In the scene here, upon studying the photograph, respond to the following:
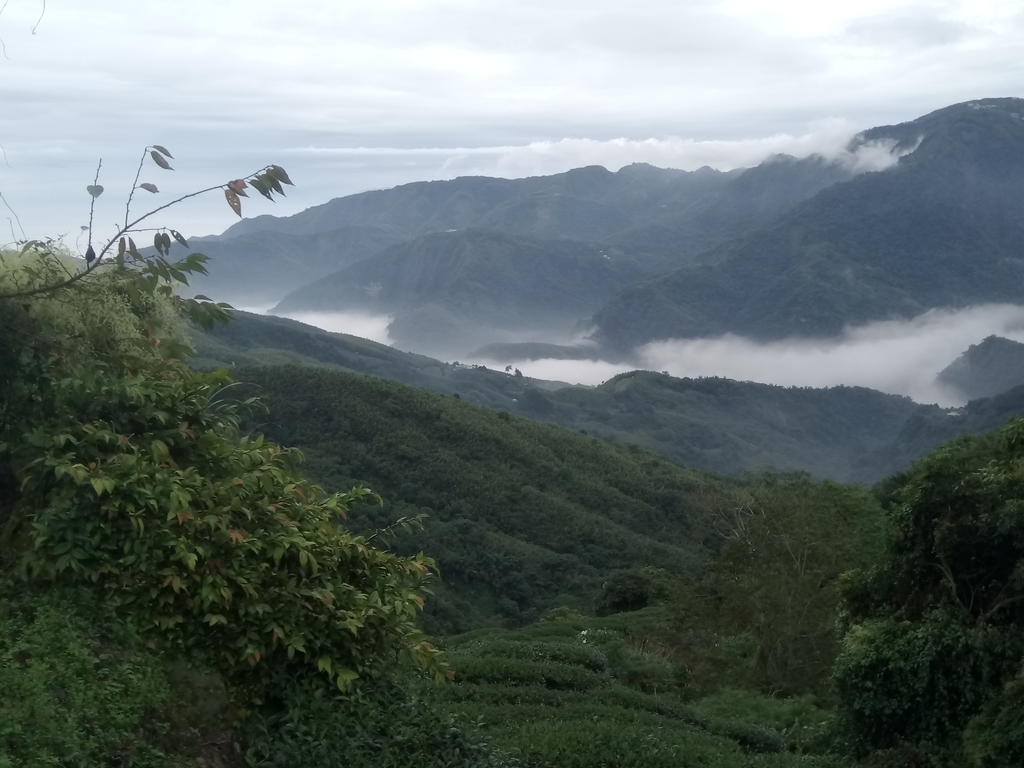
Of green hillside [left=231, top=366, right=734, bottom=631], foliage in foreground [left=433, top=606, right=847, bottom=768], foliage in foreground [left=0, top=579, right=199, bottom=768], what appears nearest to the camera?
foliage in foreground [left=0, top=579, right=199, bottom=768]

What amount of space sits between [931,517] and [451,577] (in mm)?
47600

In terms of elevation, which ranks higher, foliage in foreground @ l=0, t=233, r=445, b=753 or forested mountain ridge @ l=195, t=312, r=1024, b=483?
foliage in foreground @ l=0, t=233, r=445, b=753

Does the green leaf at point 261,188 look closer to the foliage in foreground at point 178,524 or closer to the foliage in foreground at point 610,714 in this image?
the foliage in foreground at point 178,524

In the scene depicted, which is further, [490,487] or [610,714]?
[490,487]

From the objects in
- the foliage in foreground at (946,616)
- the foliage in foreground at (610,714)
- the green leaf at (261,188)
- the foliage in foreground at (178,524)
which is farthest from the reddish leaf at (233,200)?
the foliage in foreground at (946,616)

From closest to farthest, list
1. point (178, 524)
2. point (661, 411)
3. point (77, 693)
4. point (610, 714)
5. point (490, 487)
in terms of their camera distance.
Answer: point (77, 693) < point (178, 524) < point (610, 714) < point (490, 487) < point (661, 411)

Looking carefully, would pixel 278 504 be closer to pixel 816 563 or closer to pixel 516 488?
pixel 816 563

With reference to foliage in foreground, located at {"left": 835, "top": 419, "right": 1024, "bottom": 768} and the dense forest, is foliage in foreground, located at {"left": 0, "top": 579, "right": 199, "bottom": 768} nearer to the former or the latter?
the dense forest

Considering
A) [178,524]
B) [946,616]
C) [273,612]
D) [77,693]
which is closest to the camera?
[77,693]

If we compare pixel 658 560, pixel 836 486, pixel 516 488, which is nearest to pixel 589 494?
pixel 516 488

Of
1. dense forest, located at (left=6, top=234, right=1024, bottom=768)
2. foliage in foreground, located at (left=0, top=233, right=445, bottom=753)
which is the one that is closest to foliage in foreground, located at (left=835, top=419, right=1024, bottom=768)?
A: dense forest, located at (left=6, top=234, right=1024, bottom=768)

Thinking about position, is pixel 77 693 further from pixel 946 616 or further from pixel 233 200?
pixel 946 616

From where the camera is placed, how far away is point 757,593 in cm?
1805

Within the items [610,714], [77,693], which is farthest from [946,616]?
[77,693]
